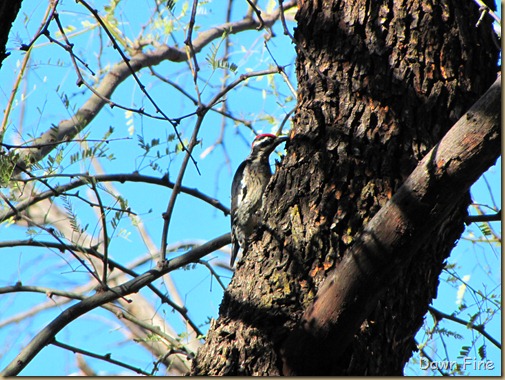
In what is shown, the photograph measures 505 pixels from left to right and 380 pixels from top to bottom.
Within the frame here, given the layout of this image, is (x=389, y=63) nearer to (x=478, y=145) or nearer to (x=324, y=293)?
(x=478, y=145)

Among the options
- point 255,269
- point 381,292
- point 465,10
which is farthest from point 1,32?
point 465,10

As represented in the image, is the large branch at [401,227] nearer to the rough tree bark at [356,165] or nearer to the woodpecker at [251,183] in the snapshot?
the rough tree bark at [356,165]

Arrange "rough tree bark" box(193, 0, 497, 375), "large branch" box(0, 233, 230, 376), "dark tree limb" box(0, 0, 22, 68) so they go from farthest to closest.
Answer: "large branch" box(0, 233, 230, 376) < "rough tree bark" box(193, 0, 497, 375) < "dark tree limb" box(0, 0, 22, 68)

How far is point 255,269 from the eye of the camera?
255 cm

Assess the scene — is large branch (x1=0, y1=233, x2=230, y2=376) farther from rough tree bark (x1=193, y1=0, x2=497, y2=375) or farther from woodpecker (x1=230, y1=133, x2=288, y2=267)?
woodpecker (x1=230, y1=133, x2=288, y2=267)

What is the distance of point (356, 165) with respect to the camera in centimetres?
251

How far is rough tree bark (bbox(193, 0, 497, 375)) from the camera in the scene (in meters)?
2.40

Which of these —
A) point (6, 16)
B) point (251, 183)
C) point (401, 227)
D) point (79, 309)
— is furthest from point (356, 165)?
point (251, 183)

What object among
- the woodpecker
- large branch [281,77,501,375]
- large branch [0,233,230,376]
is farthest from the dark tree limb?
the woodpecker

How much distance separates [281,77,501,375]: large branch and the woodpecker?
2421 millimetres

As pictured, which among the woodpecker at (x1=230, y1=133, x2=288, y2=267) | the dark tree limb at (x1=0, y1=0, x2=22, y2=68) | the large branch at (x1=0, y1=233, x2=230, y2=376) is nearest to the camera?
the dark tree limb at (x1=0, y1=0, x2=22, y2=68)

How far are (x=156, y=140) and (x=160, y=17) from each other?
1.73 metres

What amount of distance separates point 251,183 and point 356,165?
2.53 m

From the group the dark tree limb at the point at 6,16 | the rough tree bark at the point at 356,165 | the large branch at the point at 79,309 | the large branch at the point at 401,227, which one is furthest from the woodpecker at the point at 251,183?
the dark tree limb at the point at 6,16
